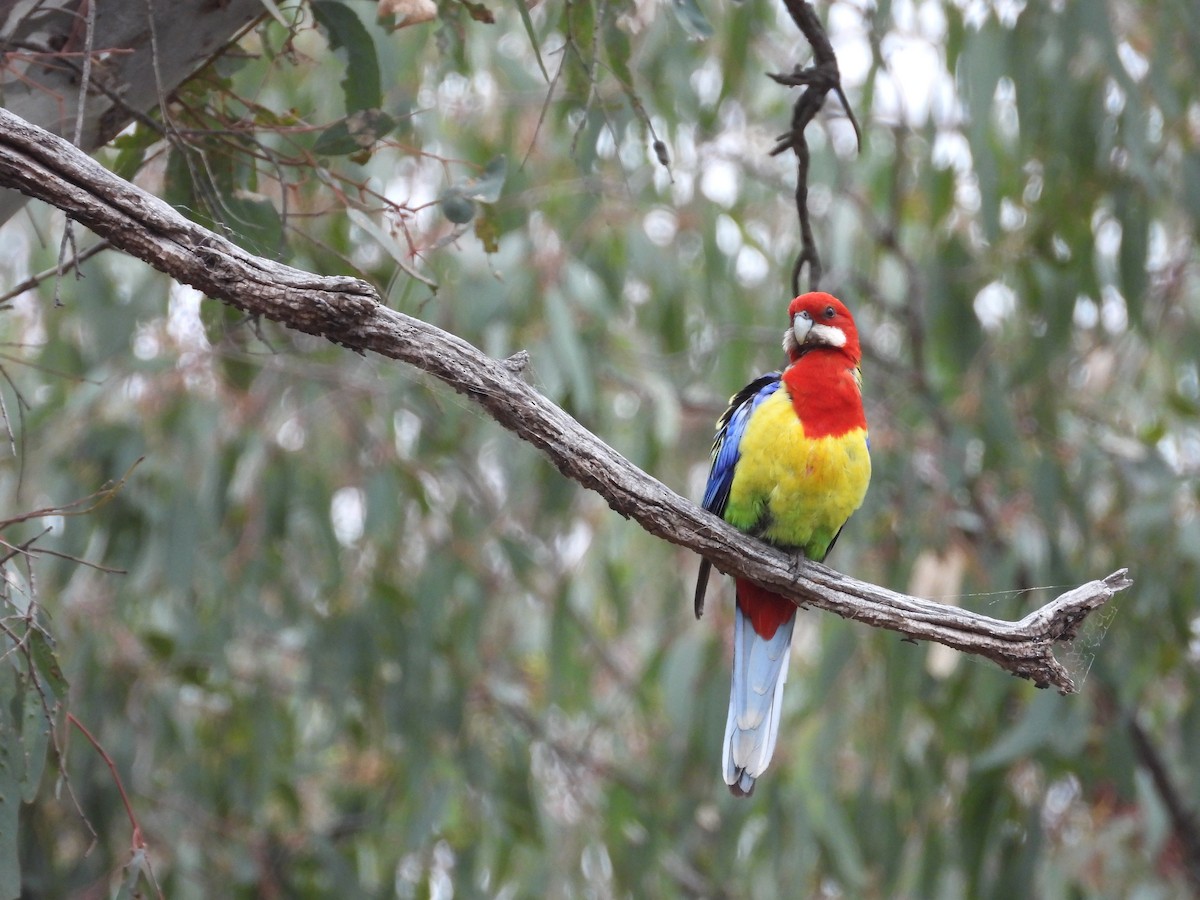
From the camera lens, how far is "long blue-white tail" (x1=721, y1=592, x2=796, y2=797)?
9.81ft

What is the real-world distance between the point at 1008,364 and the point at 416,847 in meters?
2.82

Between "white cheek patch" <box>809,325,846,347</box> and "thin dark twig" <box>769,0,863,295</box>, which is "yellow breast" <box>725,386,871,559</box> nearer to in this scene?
"white cheek patch" <box>809,325,846,347</box>

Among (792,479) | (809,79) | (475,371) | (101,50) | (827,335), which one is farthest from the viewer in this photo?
(827,335)

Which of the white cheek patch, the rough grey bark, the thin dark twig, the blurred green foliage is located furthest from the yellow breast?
the rough grey bark

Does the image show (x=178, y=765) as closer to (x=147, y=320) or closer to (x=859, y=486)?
(x=147, y=320)

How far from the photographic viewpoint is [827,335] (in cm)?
325

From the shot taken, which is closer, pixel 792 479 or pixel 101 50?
pixel 101 50

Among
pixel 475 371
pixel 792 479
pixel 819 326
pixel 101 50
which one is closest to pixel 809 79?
pixel 819 326

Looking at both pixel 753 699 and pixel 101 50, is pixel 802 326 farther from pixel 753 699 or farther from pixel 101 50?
pixel 101 50

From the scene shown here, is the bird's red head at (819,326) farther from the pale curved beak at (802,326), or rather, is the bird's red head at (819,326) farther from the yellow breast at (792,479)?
the yellow breast at (792,479)

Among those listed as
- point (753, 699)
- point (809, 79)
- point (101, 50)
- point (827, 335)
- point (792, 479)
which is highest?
point (809, 79)

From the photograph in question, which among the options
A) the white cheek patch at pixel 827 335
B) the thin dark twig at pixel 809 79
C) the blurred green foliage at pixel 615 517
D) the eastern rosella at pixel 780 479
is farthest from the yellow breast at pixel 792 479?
the blurred green foliage at pixel 615 517

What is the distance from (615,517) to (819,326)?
1947 millimetres

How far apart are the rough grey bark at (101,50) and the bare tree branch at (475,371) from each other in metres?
0.42
